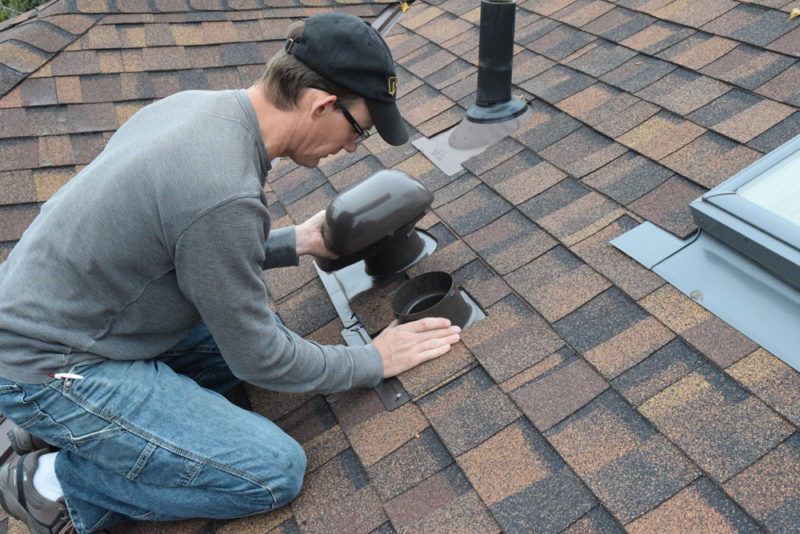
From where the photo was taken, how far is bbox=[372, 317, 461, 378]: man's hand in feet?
6.14

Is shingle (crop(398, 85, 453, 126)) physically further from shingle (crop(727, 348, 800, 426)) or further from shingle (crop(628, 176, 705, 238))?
shingle (crop(727, 348, 800, 426))

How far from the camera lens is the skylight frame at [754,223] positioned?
161cm

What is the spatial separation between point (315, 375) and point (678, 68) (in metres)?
2.00

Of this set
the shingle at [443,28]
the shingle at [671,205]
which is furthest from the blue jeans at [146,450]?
the shingle at [443,28]

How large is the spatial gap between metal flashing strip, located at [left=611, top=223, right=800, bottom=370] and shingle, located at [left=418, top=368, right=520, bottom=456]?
2.09 feet

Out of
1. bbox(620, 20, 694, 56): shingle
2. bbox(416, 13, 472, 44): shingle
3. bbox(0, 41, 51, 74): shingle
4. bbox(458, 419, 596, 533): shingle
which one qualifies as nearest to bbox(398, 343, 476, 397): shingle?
bbox(458, 419, 596, 533): shingle

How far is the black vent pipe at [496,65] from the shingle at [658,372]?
57.1 inches

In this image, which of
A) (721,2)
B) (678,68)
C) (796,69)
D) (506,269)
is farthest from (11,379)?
(721,2)

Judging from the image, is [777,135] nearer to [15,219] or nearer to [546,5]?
[546,5]

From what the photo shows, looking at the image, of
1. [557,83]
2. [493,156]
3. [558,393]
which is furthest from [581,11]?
[558,393]

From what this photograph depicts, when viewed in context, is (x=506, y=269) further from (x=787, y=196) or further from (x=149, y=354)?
(x=149, y=354)

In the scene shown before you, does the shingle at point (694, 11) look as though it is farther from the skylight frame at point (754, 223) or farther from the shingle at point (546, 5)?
the skylight frame at point (754, 223)

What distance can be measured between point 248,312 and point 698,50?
2230mm

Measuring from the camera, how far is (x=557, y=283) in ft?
6.37
